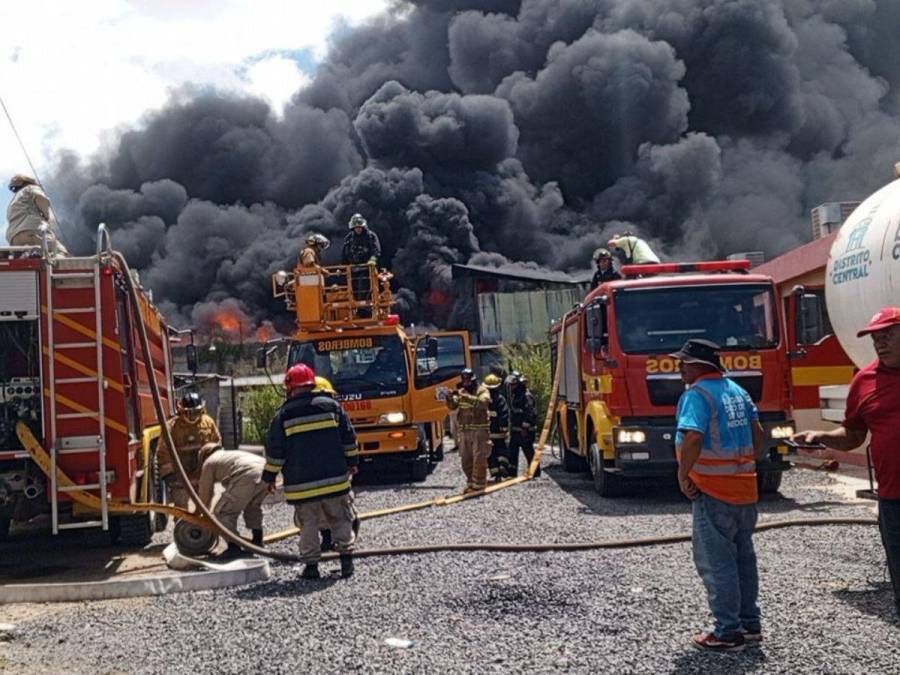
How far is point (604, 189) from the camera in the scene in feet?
152

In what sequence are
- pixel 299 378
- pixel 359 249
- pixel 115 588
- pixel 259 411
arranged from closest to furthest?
pixel 115 588
pixel 299 378
pixel 359 249
pixel 259 411

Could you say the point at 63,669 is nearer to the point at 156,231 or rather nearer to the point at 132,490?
the point at 132,490

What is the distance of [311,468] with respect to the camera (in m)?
6.75

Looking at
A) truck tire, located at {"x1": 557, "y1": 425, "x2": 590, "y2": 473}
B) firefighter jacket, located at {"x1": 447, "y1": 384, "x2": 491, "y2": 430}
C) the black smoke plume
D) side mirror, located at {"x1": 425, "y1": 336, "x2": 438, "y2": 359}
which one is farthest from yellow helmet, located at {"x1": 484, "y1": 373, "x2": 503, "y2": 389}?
the black smoke plume

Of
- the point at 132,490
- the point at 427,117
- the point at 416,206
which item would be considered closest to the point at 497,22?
the point at 427,117

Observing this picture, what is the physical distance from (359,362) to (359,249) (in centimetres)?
255

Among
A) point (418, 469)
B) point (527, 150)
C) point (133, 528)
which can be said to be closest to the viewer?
point (133, 528)

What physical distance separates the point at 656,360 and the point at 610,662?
5.43 m

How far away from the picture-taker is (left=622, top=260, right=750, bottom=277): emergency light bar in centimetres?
1030

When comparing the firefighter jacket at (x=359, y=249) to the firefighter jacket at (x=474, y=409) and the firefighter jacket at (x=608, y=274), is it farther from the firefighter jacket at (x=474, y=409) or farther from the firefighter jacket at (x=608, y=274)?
the firefighter jacket at (x=474, y=409)

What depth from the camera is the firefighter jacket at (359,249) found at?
14.8 meters

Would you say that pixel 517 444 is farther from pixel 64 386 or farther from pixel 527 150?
pixel 527 150

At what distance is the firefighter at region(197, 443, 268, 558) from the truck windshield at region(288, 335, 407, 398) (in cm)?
492

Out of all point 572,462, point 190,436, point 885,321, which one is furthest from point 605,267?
point 885,321
